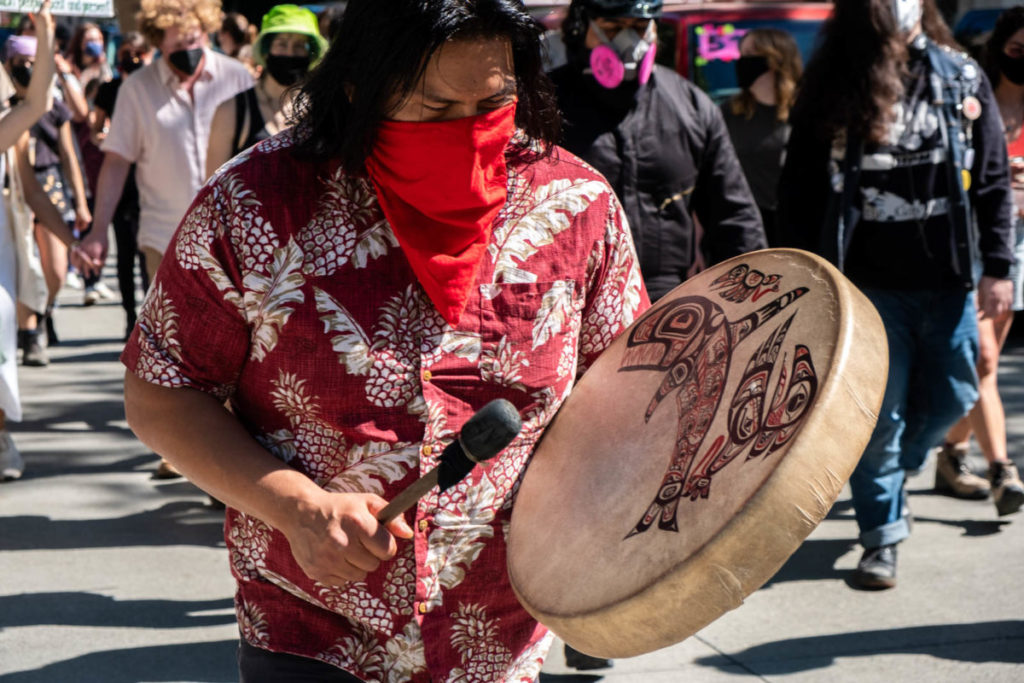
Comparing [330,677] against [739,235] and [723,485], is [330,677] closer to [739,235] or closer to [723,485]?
[723,485]

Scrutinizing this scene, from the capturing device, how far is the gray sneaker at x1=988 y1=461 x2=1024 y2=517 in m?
5.20

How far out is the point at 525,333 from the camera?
2.01 m

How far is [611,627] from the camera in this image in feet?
5.44

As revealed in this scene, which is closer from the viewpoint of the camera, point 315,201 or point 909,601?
point 315,201

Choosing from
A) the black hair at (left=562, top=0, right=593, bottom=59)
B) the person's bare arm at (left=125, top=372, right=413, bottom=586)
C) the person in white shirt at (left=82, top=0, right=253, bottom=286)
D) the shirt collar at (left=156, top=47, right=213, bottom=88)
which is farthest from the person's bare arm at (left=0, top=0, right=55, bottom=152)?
the person's bare arm at (left=125, top=372, right=413, bottom=586)

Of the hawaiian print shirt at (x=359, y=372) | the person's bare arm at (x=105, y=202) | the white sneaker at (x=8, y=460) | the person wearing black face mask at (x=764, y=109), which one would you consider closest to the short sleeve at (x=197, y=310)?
the hawaiian print shirt at (x=359, y=372)

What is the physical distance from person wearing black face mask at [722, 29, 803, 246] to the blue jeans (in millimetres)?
2293

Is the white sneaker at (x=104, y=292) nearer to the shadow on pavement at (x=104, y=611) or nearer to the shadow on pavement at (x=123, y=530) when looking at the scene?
the shadow on pavement at (x=123, y=530)

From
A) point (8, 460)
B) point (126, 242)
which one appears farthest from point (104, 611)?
point (126, 242)

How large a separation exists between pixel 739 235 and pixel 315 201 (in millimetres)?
2674

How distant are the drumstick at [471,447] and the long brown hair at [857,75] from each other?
3.06m

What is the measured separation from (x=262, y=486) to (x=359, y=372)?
214mm

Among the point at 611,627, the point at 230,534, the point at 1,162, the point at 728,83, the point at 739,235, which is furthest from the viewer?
the point at 728,83

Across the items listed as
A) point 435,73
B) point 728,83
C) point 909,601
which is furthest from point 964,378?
point 728,83
